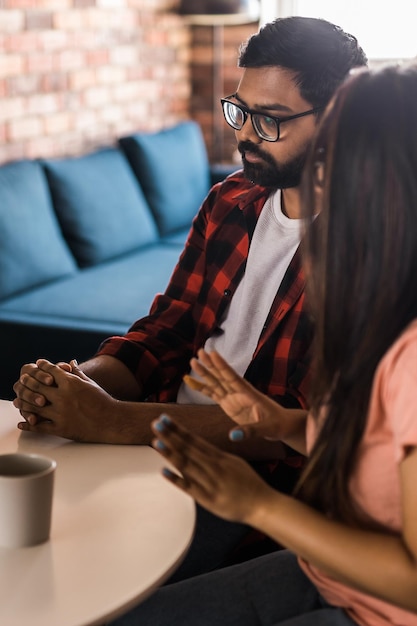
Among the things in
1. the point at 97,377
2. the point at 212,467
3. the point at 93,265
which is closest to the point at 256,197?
the point at 97,377

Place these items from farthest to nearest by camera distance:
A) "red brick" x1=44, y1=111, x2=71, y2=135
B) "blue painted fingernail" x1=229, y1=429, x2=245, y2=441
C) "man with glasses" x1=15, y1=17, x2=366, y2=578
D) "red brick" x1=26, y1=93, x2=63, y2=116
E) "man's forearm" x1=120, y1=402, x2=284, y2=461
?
"red brick" x1=44, y1=111, x2=71, y2=135
"red brick" x1=26, y1=93, x2=63, y2=116
"man with glasses" x1=15, y1=17, x2=366, y2=578
"man's forearm" x1=120, y1=402, x2=284, y2=461
"blue painted fingernail" x1=229, y1=429, x2=245, y2=441

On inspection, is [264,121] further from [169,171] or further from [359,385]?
[169,171]

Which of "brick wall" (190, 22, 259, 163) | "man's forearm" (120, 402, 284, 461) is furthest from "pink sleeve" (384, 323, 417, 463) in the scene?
"brick wall" (190, 22, 259, 163)

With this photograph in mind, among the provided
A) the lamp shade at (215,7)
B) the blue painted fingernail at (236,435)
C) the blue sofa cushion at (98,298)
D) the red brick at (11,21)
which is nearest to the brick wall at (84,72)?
the red brick at (11,21)

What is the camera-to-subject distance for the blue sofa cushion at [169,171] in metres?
4.02

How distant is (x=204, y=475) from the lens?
100cm

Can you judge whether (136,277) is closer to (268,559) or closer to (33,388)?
(33,388)

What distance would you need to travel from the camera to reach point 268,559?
1.30m

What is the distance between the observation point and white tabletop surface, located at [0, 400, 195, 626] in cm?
95

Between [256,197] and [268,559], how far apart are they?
0.77 meters

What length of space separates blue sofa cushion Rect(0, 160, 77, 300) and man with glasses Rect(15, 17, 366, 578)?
4.09 feet

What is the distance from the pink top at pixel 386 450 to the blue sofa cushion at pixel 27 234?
2049 mm

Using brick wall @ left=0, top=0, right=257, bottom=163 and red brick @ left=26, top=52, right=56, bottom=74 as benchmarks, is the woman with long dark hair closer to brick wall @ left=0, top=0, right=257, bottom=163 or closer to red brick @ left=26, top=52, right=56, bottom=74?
brick wall @ left=0, top=0, right=257, bottom=163

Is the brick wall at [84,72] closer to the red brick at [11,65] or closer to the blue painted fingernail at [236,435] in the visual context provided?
the red brick at [11,65]
